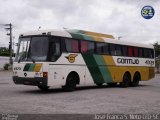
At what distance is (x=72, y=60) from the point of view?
22.9 meters

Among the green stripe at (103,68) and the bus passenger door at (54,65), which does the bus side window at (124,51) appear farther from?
the bus passenger door at (54,65)

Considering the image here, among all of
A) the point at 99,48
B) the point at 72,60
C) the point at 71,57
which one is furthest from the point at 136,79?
the point at 71,57

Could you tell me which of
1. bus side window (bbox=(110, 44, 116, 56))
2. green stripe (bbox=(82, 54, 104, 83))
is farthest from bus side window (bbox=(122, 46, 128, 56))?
green stripe (bbox=(82, 54, 104, 83))

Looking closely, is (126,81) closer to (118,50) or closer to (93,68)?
(118,50)

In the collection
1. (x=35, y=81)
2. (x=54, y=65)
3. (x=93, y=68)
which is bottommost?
(x=35, y=81)

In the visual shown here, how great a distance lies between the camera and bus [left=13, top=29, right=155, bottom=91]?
69.4 feet

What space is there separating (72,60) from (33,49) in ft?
8.00

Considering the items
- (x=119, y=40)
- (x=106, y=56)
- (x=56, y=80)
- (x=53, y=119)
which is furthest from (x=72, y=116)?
(x=119, y=40)

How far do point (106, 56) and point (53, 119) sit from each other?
47.1 ft

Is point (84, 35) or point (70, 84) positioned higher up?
point (84, 35)

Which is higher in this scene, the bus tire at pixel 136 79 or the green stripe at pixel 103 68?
the green stripe at pixel 103 68

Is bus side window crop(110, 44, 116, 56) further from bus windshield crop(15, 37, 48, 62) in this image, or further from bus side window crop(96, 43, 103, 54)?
bus windshield crop(15, 37, 48, 62)

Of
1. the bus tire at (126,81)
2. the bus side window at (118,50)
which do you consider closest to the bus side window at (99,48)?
the bus side window at (118,50)

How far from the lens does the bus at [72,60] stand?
69.4 ft
